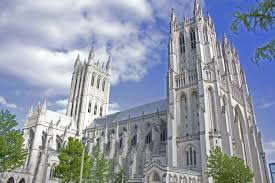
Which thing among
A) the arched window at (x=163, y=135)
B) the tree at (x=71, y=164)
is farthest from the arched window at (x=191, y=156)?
the tree at (x=71, y=164)

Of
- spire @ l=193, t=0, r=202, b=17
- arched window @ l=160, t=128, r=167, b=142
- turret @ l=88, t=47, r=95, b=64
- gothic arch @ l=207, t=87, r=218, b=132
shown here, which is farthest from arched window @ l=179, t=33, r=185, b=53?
turret @ l=88, t=47, r=95, b=64

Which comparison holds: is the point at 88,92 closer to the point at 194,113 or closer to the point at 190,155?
the point at 194,113

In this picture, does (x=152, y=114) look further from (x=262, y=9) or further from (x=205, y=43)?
(x=262, y=9)

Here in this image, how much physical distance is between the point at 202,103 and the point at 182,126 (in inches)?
246

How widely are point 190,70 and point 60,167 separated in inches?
1244

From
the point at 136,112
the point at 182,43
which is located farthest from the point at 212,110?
the point at 136,112

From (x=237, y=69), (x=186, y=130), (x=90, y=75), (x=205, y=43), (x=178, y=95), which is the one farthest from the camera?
(x=90, y=75)

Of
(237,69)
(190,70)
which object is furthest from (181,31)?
(237,69)

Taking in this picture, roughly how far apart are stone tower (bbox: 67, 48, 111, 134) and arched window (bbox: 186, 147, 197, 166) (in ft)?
126

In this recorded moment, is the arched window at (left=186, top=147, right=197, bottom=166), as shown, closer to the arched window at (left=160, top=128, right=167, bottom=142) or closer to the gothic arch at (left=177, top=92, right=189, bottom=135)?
the gothic arch at (left=177, top=92, right=189, bottom=135)

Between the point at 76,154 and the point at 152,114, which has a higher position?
the point at 152,114

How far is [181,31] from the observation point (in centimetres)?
5725

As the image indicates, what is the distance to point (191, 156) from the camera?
134 ft

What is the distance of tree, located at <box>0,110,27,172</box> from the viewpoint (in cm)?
2788
